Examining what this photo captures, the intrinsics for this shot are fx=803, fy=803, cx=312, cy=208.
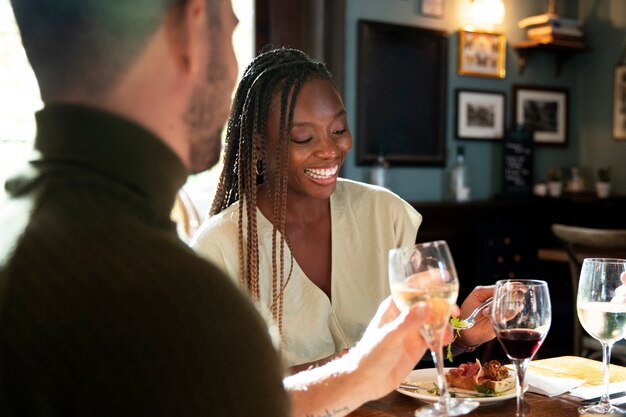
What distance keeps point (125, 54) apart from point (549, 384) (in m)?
1.23

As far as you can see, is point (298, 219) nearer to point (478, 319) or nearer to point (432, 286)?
point (478, 319)

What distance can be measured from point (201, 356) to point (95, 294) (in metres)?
0.08

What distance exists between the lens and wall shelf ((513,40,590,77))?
5.08m

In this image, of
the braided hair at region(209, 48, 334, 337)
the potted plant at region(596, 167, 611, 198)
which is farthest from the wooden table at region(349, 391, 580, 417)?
the potted plant at region(596, 167, 611, 198)

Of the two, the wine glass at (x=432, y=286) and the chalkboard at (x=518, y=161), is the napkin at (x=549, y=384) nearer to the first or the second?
the wine glass at (x=432, y=286)

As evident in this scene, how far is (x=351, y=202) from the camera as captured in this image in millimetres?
2289

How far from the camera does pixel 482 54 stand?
4984 mm

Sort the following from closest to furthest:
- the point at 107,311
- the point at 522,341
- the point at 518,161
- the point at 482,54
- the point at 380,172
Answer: the point at 107,311, the point at 522,341, the point at 380,172, the point at 482,54, the point at 518,161

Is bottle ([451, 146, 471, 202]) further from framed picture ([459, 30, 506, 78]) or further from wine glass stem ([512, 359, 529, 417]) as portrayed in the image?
wine glass stem ([512, 359, 529, 417])

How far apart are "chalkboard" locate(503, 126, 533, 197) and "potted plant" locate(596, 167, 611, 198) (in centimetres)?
45

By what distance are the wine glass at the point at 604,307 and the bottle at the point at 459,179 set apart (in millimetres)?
3312

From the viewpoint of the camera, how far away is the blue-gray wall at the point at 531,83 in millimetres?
4602

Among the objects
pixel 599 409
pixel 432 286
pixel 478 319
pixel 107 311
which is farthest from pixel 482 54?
pixel 107 311

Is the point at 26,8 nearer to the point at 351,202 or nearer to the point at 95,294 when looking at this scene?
the point at 95,294
